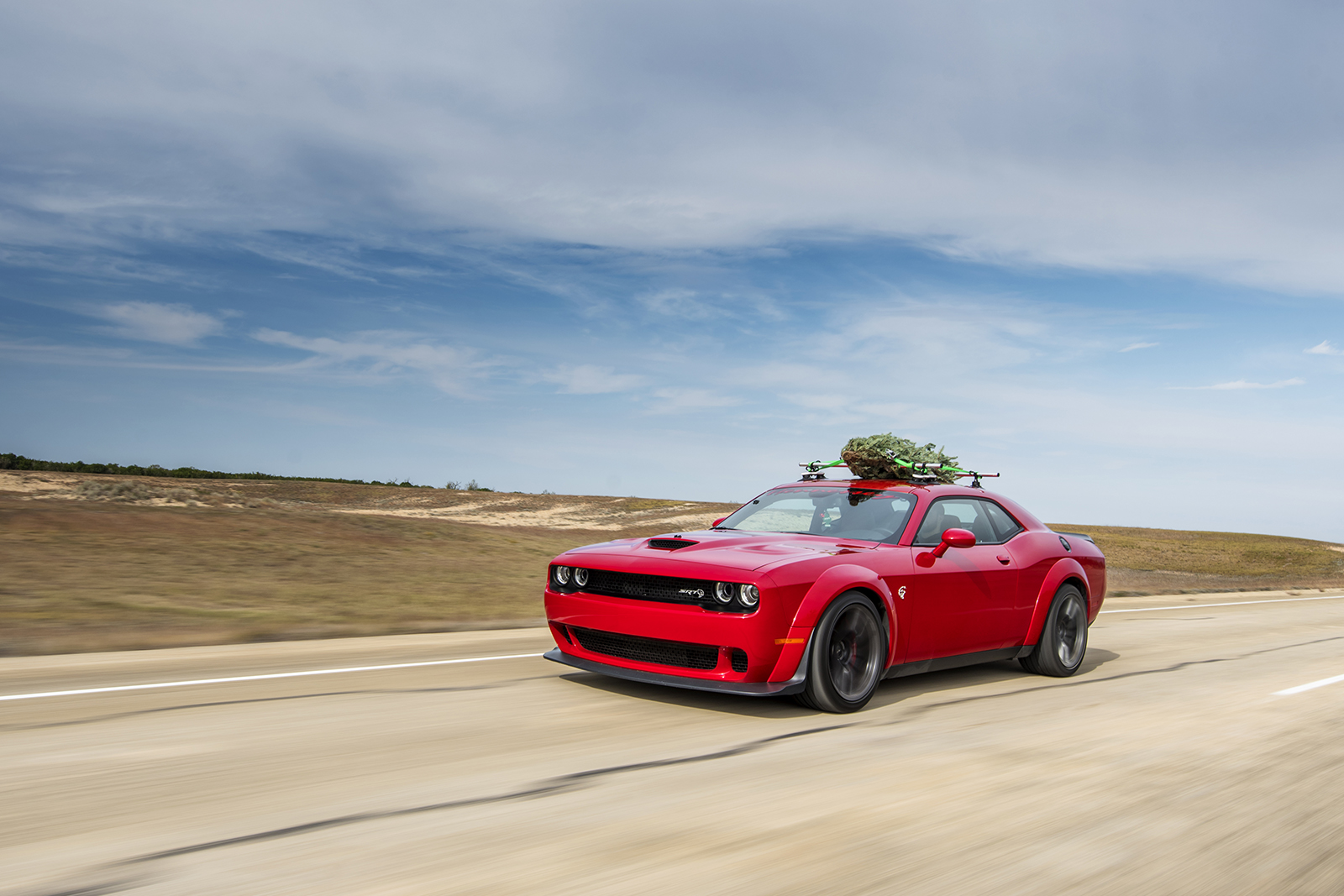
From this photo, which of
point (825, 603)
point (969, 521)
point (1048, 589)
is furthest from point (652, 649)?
point (1048, 589)

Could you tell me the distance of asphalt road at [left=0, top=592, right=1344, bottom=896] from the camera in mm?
3223

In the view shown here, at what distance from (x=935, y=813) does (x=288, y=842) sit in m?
2.39

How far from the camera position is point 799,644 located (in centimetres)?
559

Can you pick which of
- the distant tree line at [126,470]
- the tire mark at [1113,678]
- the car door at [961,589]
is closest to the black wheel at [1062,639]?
the tire mark at [1113,678]

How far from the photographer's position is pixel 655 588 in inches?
231

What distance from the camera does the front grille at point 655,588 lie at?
5.63 metres

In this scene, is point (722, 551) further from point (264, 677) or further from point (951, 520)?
point (264, 677)

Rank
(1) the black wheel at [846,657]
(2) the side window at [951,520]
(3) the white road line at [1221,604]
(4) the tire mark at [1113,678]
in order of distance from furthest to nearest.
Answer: (3) the white road line at [1221,604], (2) the side window at [951,520], (4) the tire mark at [1113,678], (1) the black wheel at [846,657]

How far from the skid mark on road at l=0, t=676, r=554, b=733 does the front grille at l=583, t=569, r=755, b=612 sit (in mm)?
916

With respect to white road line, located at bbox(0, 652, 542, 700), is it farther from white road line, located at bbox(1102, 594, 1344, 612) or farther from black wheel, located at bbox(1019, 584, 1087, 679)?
white road line, located at bbox(1102, 594, 1344, 612)

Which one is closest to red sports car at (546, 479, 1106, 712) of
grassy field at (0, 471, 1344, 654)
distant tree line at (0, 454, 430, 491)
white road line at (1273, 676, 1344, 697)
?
white road line at (1273, 676, 1344, 697)

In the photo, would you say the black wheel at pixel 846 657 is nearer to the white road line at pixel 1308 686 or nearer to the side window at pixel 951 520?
the side window at pixel 951 520

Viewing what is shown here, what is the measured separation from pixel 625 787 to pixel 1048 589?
4.62 meters

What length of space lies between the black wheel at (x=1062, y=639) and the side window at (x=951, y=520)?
890mm
